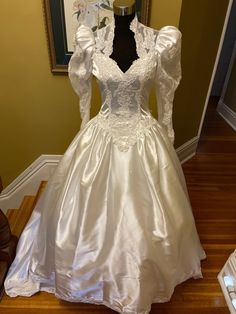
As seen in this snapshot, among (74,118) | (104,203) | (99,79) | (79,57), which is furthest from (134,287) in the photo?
(74,118)

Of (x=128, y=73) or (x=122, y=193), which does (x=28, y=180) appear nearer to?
(x=122, y=193)

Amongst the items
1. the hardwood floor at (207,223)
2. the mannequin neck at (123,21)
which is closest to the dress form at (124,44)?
the mannequin neck at (123,21)

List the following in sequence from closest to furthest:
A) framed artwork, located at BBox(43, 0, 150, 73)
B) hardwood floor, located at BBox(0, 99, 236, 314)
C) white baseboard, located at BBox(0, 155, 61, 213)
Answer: hardwood floor, located at BBox(0, 99, 236, 314), framed artwork, located at BBox(43, 0, 150, 73), white baseboard, located at BBox(0, 155, 61, 213)

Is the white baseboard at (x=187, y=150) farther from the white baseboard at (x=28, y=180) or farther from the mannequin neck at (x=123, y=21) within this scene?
the mannequin neck at (x=123, y=21)

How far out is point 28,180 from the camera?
218cm

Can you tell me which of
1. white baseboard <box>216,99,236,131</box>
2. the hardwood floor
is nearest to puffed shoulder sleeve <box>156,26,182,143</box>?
the hardwood floor

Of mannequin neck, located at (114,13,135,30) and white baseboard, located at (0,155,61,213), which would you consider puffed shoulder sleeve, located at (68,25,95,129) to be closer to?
mannequin neck, located at (114,13,135,30)

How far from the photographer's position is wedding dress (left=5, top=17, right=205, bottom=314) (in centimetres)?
102

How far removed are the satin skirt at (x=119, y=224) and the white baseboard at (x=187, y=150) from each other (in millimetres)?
1081

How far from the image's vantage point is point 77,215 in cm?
110

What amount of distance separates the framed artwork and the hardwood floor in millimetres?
1053

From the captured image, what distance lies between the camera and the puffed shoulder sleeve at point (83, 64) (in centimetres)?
103

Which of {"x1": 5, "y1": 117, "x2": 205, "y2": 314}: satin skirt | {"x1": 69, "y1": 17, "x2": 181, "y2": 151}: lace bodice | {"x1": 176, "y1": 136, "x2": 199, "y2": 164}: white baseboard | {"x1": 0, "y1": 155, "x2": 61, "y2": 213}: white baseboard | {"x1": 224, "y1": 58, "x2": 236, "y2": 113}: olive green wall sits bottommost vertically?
{"x1": 0, "y1": 155, "x2": 61, "y2": 213}: white baseboard

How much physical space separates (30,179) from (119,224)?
1343mm
